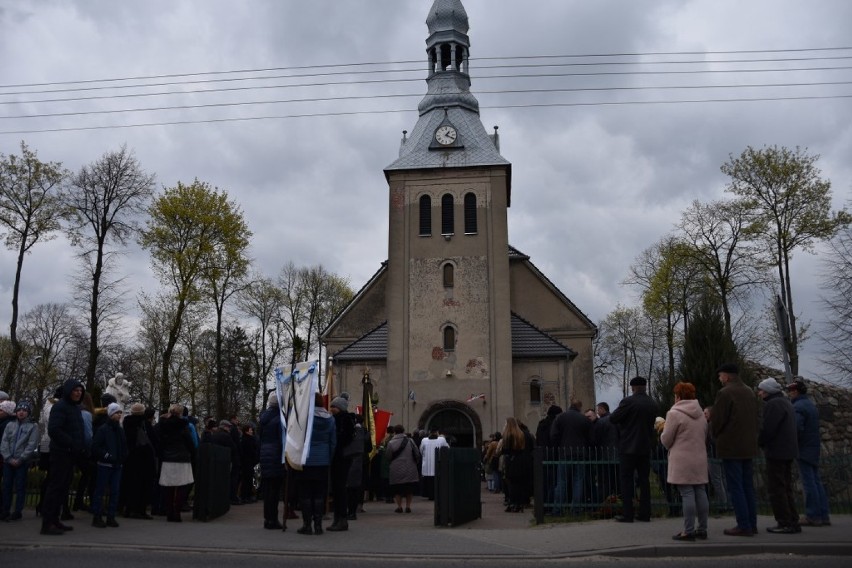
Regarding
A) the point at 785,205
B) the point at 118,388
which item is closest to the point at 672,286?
the point at 785,205

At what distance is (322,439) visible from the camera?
35.0 ft

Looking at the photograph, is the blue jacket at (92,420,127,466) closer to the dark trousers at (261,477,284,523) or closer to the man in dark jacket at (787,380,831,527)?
the dark trousers at (261,477,284,523)

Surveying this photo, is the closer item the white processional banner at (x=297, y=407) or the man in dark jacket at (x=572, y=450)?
the white processional banner at (x=297, y=407)

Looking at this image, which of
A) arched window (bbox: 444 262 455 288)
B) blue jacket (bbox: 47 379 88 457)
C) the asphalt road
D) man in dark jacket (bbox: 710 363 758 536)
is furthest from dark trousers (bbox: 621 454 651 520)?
arched window (bbox: 444 262 455 288)

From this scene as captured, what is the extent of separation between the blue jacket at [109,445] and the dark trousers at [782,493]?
8833 millimetres

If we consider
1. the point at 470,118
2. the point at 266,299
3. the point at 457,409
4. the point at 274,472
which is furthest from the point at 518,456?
the point at 266,299

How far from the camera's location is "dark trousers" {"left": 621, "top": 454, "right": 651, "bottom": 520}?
35.4 ft

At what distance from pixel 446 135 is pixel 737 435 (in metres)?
30.1

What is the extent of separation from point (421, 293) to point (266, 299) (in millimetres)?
22454

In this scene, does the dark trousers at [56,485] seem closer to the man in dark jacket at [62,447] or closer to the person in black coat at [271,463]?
the man in dark jacket at [62,447]

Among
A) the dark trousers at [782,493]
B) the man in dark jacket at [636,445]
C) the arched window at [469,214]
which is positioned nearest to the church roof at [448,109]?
the arched window at [469,214]

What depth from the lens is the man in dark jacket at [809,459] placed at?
1010 centimetres

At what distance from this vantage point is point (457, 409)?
34625 mm

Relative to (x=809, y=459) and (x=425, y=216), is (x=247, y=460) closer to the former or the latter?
(x=809, y=459)
